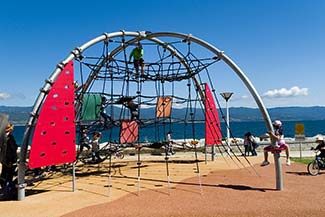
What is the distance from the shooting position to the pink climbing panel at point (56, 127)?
917 centimetres

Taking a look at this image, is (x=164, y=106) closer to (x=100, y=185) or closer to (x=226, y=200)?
(x=100, y=185)

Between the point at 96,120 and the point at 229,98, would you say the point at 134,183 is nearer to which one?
the point at 96,120

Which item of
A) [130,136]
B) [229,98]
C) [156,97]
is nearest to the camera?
[156,97]

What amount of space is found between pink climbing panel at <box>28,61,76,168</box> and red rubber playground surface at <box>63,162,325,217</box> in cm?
204

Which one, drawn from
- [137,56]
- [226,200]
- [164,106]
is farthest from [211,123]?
[226,200]

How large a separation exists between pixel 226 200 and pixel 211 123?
735 cm

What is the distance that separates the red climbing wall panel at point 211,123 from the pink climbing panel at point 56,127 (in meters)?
7.10

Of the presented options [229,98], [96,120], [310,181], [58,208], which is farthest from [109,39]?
[229,98]

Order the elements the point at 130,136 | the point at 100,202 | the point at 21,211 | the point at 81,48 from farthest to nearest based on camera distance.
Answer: the point at 130,136, the point at 81,48, the point at 100,202, the point at 21,211

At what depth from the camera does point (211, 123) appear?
617 inches

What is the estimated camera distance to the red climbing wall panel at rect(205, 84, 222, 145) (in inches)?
615

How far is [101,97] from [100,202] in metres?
5.66

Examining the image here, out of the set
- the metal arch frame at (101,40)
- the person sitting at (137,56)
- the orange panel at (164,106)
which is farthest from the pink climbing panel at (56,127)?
the orange panel at (164,106)

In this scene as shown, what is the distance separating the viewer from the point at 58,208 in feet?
27.0
